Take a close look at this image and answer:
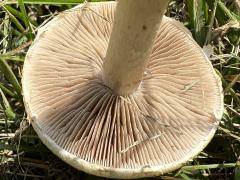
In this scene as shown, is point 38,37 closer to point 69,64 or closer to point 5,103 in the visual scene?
point 69,64

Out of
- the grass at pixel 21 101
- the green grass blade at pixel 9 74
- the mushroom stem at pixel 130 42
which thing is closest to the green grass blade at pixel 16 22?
the grass at pixel 21 101

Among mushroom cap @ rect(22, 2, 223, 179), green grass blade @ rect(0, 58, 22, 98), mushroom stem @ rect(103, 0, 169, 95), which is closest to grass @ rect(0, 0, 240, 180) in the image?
green grass blade @ rect(0, 58, 22, 98)

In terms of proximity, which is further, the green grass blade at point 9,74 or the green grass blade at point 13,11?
the green grass blade at point 13,11

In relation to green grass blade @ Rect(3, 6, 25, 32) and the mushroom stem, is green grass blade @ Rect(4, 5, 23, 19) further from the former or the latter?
the mushroom stem

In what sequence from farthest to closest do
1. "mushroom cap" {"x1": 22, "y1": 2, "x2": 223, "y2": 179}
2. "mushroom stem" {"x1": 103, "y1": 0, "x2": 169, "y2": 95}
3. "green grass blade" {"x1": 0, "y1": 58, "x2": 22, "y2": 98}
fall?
"green grass blade" {"x1": 0, "y1": 58, "x2": 22, "y2": 98} < "mushroom cap" {"x1": 22, "y1": 2, "x2": 223, "y2": 179} < "mushroom stem" {"x1": 103, "y1": 0, "x2": 169, "y2": 95}

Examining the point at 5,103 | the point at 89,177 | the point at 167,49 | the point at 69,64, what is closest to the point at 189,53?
the point at 167,49

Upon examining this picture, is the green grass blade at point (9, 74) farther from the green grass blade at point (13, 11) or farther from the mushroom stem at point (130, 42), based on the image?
the mushroom stem at point (130, 42)
